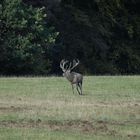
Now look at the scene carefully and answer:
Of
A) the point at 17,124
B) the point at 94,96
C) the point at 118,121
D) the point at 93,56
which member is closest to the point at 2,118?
the point at 17,124

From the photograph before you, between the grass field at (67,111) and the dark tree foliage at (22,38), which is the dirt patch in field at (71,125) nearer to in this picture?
the grass field at (67,111)

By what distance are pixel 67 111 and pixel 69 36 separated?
90.0 feet

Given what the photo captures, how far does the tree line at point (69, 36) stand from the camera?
40.7m

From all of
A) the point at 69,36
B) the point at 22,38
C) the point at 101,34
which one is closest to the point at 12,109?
the point at 22,38

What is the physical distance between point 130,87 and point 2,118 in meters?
11.7

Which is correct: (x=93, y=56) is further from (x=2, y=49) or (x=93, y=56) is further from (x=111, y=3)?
(x=2, y=49)

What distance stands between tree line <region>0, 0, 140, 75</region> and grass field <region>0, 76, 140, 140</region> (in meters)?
9.55

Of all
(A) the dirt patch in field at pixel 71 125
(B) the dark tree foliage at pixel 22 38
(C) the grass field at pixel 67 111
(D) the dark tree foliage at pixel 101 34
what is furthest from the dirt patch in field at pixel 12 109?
(D) the dark tree foliage at pixel 101 34

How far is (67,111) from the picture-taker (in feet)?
69.1

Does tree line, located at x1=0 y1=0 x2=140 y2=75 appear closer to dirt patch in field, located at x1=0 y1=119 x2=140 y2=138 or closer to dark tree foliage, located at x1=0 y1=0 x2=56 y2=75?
dark tree foliage, located at x1=0 y1=0 x2=56 y2=75

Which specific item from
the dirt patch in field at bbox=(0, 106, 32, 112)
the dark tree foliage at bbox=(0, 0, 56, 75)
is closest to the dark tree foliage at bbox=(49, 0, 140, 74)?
the dark tree foliage at bbox=(0, 0, 56, 75)

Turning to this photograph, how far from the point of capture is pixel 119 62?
51.2m

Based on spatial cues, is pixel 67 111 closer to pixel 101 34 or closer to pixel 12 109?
pixel 12 109

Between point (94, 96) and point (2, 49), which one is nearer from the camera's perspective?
point (94, 96)
